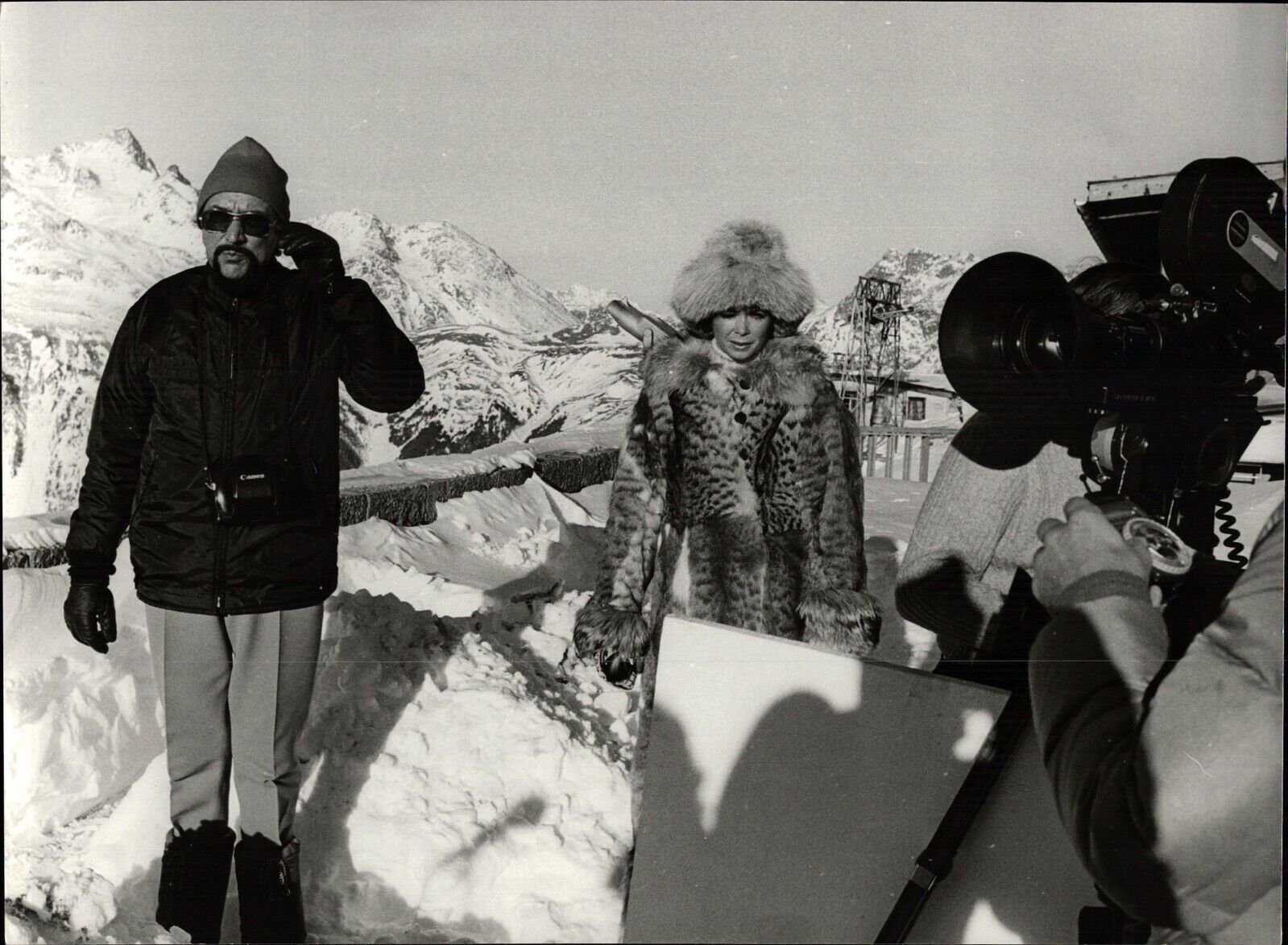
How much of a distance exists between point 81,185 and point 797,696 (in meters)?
1.82

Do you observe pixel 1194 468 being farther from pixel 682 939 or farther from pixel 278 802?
pixel 278 802

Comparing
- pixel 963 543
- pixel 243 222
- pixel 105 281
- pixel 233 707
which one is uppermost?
pixel 243 222

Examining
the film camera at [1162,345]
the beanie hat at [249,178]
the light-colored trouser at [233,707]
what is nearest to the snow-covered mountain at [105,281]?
the beanie hat at [249,178]

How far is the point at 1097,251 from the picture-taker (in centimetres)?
236

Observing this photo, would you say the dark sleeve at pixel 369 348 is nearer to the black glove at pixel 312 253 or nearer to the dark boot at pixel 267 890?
the black glove at pixel 312 253

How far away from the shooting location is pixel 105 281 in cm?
219

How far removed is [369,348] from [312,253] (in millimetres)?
211

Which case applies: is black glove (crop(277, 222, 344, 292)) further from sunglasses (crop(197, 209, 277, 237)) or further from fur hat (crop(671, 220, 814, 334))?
fur hat (crop(671, 220, 814, 334))

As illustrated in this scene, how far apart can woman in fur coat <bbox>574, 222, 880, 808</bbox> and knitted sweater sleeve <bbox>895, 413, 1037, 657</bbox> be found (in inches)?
8.2

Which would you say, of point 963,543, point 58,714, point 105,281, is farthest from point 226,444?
point 963,543

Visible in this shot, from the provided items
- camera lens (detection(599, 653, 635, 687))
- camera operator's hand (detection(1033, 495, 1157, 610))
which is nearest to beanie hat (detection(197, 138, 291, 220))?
camera lens (detection(599, 653, 635, 687))

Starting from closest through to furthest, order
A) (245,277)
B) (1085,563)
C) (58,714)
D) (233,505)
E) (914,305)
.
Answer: (1085,563)
(233,505)
(245,277)
(58,714)
(914,305)

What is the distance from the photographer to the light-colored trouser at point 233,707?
6.49ft

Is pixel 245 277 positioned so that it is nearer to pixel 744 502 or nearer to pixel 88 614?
pixel 88 614
